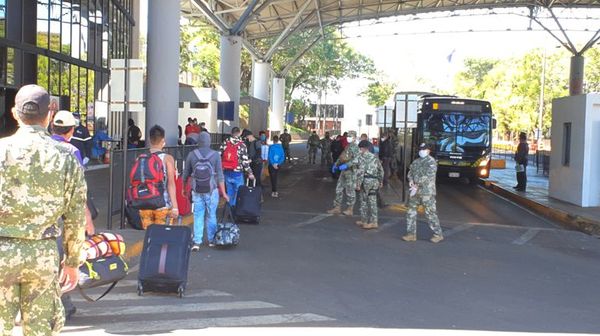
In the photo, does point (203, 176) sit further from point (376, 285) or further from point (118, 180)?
point (376, 285)

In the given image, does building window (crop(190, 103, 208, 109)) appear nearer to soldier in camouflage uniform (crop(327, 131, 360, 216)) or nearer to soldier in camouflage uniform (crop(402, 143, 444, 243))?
soldier in camouflage uniform (crop(327, 131, 360, 216))

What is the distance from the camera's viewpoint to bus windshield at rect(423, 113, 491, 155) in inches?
Result: 942

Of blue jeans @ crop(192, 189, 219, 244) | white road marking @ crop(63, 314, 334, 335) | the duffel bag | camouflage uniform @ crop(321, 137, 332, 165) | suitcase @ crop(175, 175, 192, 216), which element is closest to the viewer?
white road marking @ crop(63, 314, 334, 335)

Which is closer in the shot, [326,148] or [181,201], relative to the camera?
[181,201]

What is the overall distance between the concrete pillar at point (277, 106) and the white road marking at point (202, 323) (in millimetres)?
45029

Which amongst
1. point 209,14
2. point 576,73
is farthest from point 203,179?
point 576,73

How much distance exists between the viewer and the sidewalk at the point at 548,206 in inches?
566

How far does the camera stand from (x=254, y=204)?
12.2m

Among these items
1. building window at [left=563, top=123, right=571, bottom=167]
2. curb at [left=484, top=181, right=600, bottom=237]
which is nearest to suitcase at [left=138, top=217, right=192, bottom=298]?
curb at [left=484, top=181, right=600, bottom=237]

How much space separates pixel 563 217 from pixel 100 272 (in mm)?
12738

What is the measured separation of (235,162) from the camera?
11961 mm

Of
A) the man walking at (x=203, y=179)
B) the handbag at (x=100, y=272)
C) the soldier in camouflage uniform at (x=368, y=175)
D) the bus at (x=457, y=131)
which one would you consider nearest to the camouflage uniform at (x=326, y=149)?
the bus at (x=457, y=131)

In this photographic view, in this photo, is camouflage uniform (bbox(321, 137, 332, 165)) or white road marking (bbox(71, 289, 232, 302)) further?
camouflage uniform (bbox(321, 137, 332, 165))

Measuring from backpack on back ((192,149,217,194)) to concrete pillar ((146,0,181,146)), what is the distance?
591 centimetres
